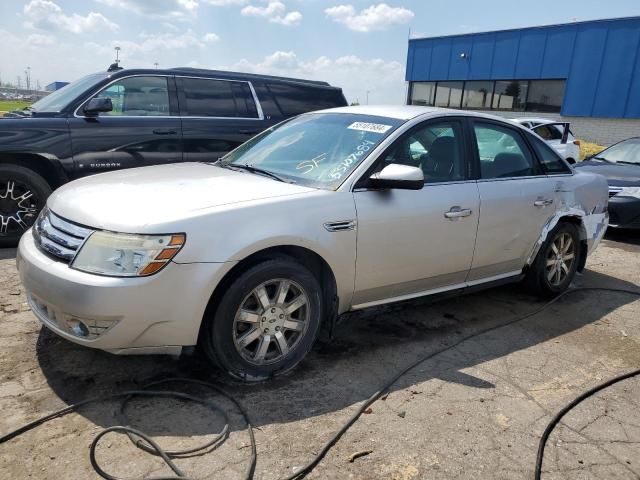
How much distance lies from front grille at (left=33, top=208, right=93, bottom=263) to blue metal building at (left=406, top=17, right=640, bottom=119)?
21806mm

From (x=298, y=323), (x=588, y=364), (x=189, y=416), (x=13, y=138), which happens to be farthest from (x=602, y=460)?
(x=13, y=138)

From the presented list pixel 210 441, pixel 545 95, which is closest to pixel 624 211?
pixel 210 441

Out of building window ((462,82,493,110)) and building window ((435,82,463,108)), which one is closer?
A: building window ((462,82,493,110))

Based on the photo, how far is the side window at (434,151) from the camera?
366 cm

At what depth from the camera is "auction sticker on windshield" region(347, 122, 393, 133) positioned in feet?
12.1

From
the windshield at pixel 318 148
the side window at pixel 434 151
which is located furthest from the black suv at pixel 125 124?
the side window at pixel 434 151

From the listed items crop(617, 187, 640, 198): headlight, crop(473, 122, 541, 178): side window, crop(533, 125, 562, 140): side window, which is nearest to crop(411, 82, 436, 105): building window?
crop(533, 125, 562, 140): side window

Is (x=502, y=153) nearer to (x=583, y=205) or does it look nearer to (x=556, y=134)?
(x=583, y=205)

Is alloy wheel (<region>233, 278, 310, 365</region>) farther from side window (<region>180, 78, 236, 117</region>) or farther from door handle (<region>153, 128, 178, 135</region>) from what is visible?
side window (<region>180, 78, 236, 117</region>)

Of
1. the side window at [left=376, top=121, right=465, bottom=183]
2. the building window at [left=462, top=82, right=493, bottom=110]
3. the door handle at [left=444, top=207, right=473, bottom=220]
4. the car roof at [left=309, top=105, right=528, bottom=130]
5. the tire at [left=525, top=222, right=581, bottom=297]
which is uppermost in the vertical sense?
the building window at [left=462, top=82, right=493, bottom=110]

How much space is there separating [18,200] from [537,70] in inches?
886

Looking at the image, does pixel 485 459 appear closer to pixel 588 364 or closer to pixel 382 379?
pixel 382 379

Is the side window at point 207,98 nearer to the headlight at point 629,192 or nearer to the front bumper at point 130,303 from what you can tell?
the front bumper at point 130,303

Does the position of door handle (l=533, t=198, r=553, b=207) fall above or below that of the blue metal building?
below
